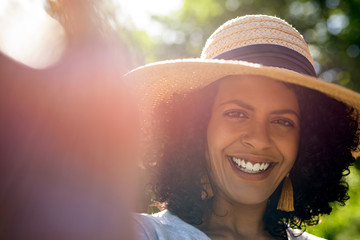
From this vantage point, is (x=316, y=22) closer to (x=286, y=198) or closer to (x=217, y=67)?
(x=286, y=198)

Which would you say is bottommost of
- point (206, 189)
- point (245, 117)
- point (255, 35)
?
point (206, 189)

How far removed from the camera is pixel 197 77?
82.1 inches

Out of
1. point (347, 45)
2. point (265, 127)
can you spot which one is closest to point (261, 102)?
point (265, 127)

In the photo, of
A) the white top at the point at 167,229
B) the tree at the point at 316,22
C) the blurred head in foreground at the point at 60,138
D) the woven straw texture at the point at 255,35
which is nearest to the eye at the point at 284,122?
the woven straw texture at the point at 255,35

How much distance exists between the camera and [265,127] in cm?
200

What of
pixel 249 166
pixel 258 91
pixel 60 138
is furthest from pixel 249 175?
pixel 60 138

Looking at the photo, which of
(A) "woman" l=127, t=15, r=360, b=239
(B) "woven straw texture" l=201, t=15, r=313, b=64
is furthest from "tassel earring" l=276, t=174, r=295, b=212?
(B) "woven straw texture" l=201, t=15, r=313, b=64

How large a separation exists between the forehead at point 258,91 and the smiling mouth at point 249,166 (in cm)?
31

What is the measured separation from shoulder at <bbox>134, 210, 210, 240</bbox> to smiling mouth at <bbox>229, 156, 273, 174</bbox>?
15.7 inches

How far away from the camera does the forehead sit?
79.0 inches

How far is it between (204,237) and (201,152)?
590mm

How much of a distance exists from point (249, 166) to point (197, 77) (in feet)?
1.79

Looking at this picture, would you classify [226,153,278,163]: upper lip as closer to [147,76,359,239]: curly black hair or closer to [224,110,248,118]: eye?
[224,110,248,118]: eye

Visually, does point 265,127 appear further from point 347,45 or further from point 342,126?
point 347,45
